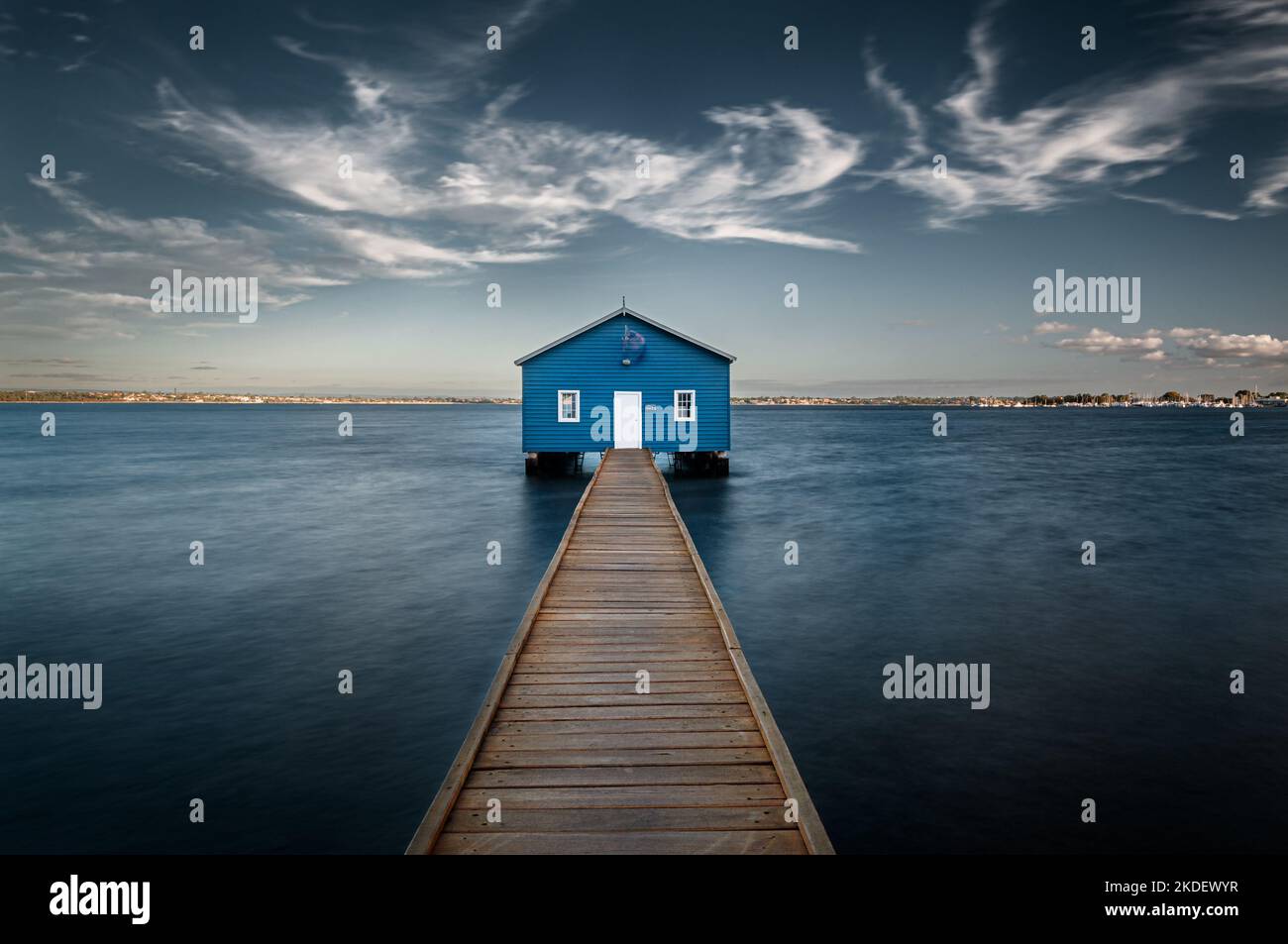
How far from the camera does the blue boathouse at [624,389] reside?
27.5 m

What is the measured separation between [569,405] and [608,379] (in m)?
1.84

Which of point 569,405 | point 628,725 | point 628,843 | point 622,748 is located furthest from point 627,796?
point 569,405

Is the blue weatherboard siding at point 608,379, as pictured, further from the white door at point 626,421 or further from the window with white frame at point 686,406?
the white door at point 626,421

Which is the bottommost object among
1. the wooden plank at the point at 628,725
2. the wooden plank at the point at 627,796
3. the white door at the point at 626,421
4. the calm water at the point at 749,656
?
the calm water at the point at 749,656

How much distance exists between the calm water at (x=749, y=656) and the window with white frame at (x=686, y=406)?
3.78 metres

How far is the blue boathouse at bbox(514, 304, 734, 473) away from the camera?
2752 centimetres

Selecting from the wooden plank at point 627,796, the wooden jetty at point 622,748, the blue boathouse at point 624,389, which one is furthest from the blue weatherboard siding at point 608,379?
the wooden plank at point 627,796

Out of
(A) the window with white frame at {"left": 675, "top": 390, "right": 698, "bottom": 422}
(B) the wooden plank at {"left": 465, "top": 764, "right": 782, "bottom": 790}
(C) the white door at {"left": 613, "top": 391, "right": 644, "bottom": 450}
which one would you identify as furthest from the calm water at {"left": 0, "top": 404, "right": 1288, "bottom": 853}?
(A) the window with white frame at {"left": 675, "top": 390, "right": 698, "bottom": 422}

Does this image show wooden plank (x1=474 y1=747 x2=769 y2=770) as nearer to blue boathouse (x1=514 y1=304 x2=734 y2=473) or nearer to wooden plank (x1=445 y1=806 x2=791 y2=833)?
wooden plank (x1=445 y1=806 x2=791 y2=833)

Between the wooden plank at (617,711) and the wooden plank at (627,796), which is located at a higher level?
the wooden plank at (617,711)

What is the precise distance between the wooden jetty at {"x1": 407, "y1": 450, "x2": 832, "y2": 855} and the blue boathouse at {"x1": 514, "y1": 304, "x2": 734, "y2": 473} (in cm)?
1925

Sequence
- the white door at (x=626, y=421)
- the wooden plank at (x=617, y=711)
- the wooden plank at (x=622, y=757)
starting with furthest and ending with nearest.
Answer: the white door at (x=626, y=421) → the wooden plank at (x=617, y=711) → the wooden plank at (x=622, y=757)
